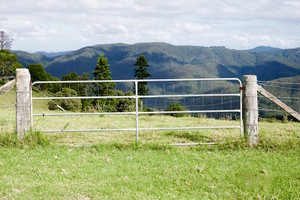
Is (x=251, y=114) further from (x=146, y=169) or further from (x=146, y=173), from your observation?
(x=146, y=173)

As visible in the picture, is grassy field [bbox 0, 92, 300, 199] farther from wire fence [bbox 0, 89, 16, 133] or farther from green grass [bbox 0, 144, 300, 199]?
wire fence [bbox 0, 89, 16, 133]

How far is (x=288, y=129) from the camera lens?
13.5 m

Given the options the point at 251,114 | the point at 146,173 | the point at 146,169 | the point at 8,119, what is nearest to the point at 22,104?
the point at 146,169

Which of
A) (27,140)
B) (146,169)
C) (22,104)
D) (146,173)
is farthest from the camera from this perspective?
(22,104)

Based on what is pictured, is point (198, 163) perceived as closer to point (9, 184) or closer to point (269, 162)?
point (269, 162)

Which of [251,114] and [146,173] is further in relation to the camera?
[251,114]

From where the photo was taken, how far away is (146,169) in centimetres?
777

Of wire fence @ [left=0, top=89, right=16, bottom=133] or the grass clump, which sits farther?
wire fence @ [left=0, top=89, right=16, bottom=133]

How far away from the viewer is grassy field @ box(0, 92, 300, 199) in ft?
21.2

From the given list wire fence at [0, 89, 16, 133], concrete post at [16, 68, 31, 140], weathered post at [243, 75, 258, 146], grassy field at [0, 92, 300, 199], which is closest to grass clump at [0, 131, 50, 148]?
grassy field at [0, 92, 300, 199]

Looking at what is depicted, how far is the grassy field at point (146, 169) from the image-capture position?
645 cm

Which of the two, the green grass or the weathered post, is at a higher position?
the weathered post

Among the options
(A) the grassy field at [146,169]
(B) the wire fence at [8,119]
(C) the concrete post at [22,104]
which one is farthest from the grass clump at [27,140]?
(B) the wire fence at [8,119]

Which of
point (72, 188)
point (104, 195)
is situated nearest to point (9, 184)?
point (72, 188)
